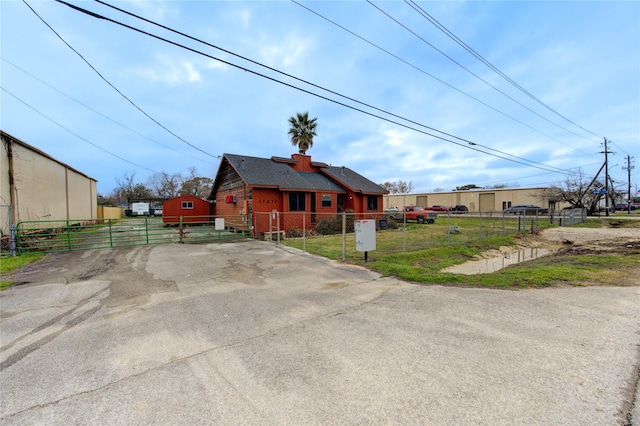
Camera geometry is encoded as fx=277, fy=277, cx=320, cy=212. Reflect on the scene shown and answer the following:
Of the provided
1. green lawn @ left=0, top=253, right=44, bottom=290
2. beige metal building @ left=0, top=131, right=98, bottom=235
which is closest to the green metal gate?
green lawn @ left=0, top=253, right=44, bottom=290

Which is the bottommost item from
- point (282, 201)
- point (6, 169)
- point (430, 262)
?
point (430, 262)

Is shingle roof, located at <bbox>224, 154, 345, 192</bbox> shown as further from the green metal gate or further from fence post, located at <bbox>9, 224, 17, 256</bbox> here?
fence post, located at <bbox>9, 224, 17, 256</bbox>

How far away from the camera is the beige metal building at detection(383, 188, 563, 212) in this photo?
144 feet

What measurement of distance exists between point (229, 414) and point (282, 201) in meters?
15.9

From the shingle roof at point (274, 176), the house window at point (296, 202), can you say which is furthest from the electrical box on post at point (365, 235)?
the house window at point (296, 202)

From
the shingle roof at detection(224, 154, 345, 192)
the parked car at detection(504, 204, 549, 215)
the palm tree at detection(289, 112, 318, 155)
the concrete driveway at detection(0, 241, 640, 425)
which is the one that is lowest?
the concrete driveway at detection(0, 241, 640, 425)

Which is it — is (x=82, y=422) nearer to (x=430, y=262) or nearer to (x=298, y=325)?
(x=298, y=325)

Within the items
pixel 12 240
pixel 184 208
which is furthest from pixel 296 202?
pixel 12 240

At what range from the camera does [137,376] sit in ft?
9.91

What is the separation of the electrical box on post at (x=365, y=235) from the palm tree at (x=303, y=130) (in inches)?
882

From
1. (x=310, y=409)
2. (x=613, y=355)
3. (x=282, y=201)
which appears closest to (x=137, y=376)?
(x=310, y=409)

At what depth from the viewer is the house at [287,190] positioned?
1708 centimetres

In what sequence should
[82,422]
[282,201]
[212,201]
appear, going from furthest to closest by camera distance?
[212,201]
[282,201]
[82,422]

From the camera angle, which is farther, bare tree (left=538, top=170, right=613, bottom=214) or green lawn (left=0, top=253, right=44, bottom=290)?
bare tree (left=538, top=170, right=613, bottom=214)
